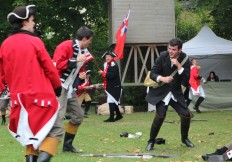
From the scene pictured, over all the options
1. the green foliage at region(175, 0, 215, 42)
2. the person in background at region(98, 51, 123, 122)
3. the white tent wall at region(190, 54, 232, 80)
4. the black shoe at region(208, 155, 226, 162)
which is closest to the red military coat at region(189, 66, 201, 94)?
the person in background at region(98, 51, 123, 122)

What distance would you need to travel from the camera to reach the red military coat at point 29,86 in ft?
19.3

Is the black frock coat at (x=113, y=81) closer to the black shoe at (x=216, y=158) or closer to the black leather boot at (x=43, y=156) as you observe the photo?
the black shoe at (x=216, y=158)

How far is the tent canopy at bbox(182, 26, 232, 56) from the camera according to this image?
21.5m

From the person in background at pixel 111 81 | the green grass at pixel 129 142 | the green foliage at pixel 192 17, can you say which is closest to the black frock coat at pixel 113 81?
the person in background at pixel 111 81

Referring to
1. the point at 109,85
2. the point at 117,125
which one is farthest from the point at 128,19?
the point at 117,125

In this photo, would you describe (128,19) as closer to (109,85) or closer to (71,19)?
(71,19)

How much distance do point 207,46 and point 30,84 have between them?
1647 centimetres

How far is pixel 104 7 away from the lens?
27141mm

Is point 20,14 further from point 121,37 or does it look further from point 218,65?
point 218,65

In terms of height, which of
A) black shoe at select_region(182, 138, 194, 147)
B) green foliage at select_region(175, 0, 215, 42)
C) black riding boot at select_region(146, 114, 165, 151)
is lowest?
green foliage at select_region(175, 0, 215, 42)

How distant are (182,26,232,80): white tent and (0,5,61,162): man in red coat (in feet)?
52.0

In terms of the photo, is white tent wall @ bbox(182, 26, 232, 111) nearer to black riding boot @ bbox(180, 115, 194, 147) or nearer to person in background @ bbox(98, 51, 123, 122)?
person in background @ bbox(98, 51, 123, 122)

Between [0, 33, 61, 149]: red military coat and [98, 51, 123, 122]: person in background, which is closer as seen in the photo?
[0, 33, 61, 149]: red military coat

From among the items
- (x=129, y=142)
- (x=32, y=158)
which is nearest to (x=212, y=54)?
(x=129, y=142)
